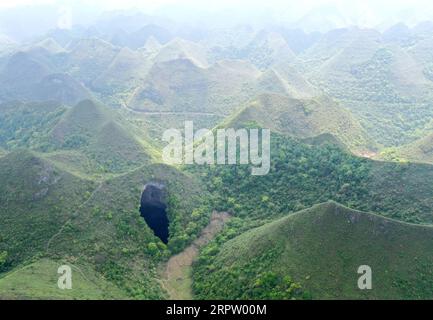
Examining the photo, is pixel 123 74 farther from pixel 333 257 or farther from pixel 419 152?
pixel 333 257

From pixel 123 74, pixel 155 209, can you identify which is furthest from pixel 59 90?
pixel 155 209

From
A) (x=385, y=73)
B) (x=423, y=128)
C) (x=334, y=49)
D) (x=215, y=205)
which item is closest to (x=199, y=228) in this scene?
(x=215, y=205)

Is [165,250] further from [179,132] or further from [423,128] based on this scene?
[423,128]

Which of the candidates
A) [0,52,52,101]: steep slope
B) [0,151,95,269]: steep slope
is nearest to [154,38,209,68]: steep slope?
[0,52,52,101]: steep slope

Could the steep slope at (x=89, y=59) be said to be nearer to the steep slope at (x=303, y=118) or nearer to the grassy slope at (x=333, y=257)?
the steep slope at (x=303, y=118)

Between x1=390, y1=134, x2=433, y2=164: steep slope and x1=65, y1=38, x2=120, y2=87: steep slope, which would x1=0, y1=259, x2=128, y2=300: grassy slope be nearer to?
x1=390, y1=134, x2=433, y2=164: steep slope

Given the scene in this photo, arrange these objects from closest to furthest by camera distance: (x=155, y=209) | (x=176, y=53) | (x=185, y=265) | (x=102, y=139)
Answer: (x=185, y=265) → (x=155, y=209) → (x=102, y=139) → (x=176, y=53)
